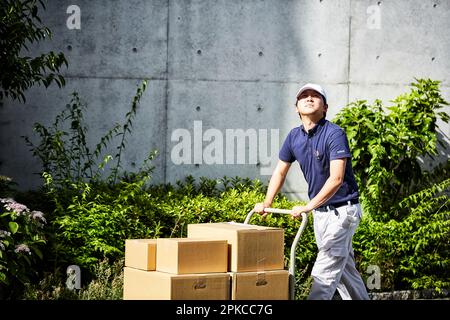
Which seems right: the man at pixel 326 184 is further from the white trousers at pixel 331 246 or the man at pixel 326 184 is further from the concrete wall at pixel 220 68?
the concrete wall at pixel 220 68

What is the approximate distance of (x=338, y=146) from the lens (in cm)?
667

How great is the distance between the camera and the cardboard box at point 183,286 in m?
5.60

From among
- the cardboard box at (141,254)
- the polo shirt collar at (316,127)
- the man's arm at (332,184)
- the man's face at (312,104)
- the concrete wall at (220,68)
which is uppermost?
the concrete wall at (220,68)

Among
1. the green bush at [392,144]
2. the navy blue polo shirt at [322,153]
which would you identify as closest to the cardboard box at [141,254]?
the navy blue polo shirt at [322,153]

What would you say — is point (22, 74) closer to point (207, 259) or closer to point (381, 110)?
point (207, 259)

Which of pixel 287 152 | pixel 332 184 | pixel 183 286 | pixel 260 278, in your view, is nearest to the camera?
pixel 183 286

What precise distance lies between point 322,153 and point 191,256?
1567 millimetres

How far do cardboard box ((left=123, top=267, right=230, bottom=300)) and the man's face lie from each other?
161cm

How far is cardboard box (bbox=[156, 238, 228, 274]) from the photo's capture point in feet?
18.6

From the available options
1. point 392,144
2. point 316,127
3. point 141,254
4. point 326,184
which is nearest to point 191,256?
point 141,254

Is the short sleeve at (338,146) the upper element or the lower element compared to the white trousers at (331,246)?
upper

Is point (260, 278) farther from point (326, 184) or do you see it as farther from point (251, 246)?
point (326, 184)

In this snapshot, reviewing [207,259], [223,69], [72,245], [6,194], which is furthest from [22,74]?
[207,259]

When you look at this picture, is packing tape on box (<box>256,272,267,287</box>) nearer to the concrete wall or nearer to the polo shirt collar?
the polo shirt collar
